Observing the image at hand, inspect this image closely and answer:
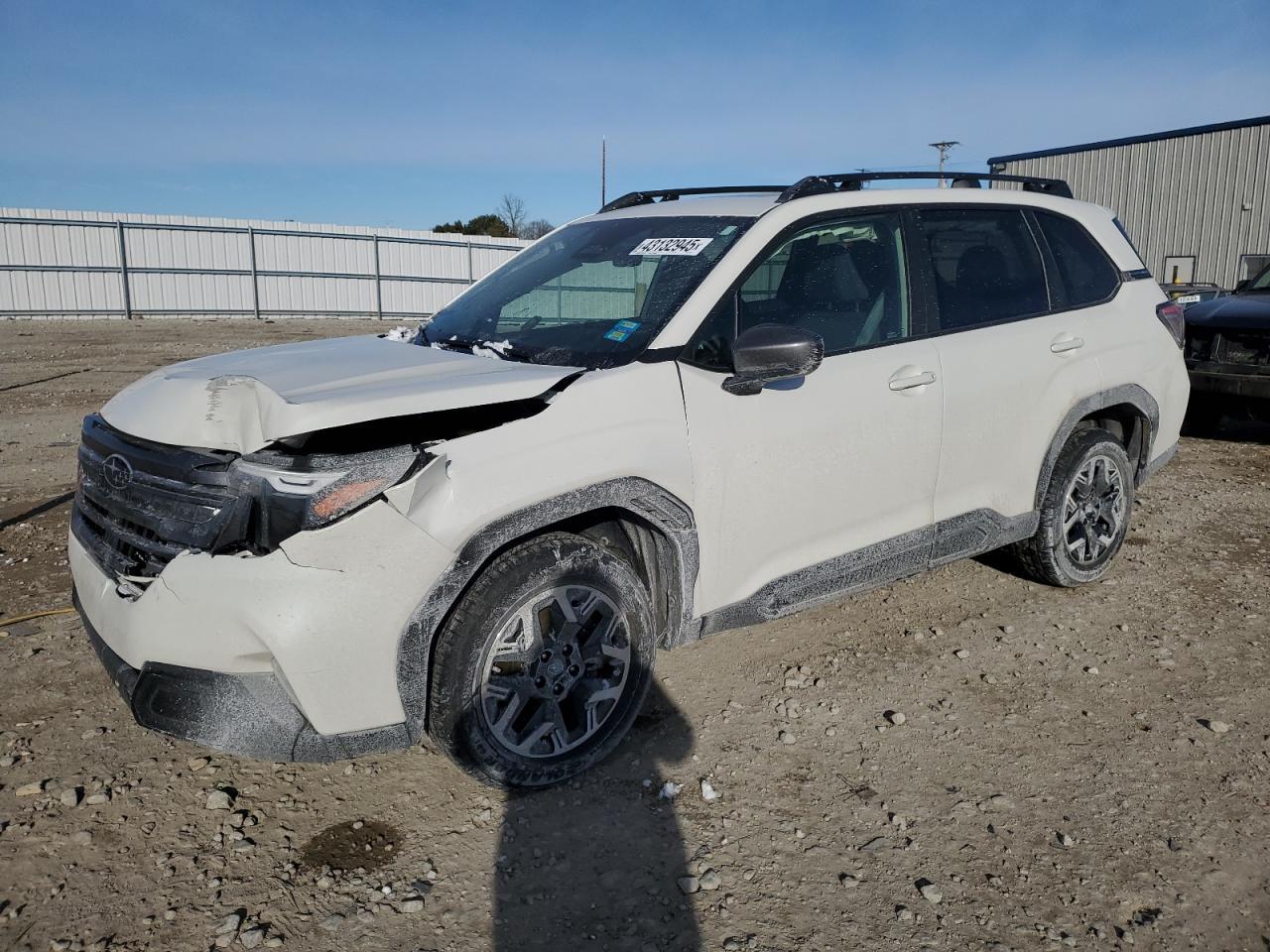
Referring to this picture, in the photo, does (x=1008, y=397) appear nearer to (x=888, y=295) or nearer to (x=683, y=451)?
(x=888, y=295)

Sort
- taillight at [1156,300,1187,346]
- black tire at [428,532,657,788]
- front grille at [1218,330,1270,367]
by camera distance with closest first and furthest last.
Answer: black tire at [428,532,657,788] → taillight at [1156,300,1187,346] → front grille at [1218,330,1270,367]

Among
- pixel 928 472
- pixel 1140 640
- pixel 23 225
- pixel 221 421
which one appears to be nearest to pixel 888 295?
pixel 928 472

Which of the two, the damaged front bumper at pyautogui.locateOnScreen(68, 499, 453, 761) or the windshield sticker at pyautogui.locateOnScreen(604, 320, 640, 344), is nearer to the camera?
the damaged front bumper at pyautogui.locateOnScreen(68, 499, 453, 761)

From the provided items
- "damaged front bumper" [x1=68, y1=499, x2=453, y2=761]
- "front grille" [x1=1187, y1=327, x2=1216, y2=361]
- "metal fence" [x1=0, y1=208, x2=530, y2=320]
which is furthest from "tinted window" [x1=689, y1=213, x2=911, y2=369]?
"metal fence" [x1=0, y1=208, x2=530, y2=320]

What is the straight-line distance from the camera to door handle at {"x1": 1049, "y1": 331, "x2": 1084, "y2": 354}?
168 inches

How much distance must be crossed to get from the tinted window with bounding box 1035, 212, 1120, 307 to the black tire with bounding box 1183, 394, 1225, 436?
4.16 metres

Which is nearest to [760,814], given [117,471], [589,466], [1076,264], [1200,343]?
[589,466]

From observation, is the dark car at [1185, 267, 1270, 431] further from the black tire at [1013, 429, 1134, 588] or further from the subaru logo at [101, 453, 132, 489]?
the subaru logo at [101, 453, 132, 489]

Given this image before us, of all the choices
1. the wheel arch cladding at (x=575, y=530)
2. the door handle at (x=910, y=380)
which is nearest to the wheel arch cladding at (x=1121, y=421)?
the door handle at (x=910, y=380)

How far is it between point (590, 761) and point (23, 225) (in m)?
26.6

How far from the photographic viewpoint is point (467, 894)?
260cm

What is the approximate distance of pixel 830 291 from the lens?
145 inches

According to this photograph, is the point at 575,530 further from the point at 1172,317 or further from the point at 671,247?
the point at 1172,317

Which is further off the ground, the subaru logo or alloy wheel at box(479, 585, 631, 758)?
the subaru logo
